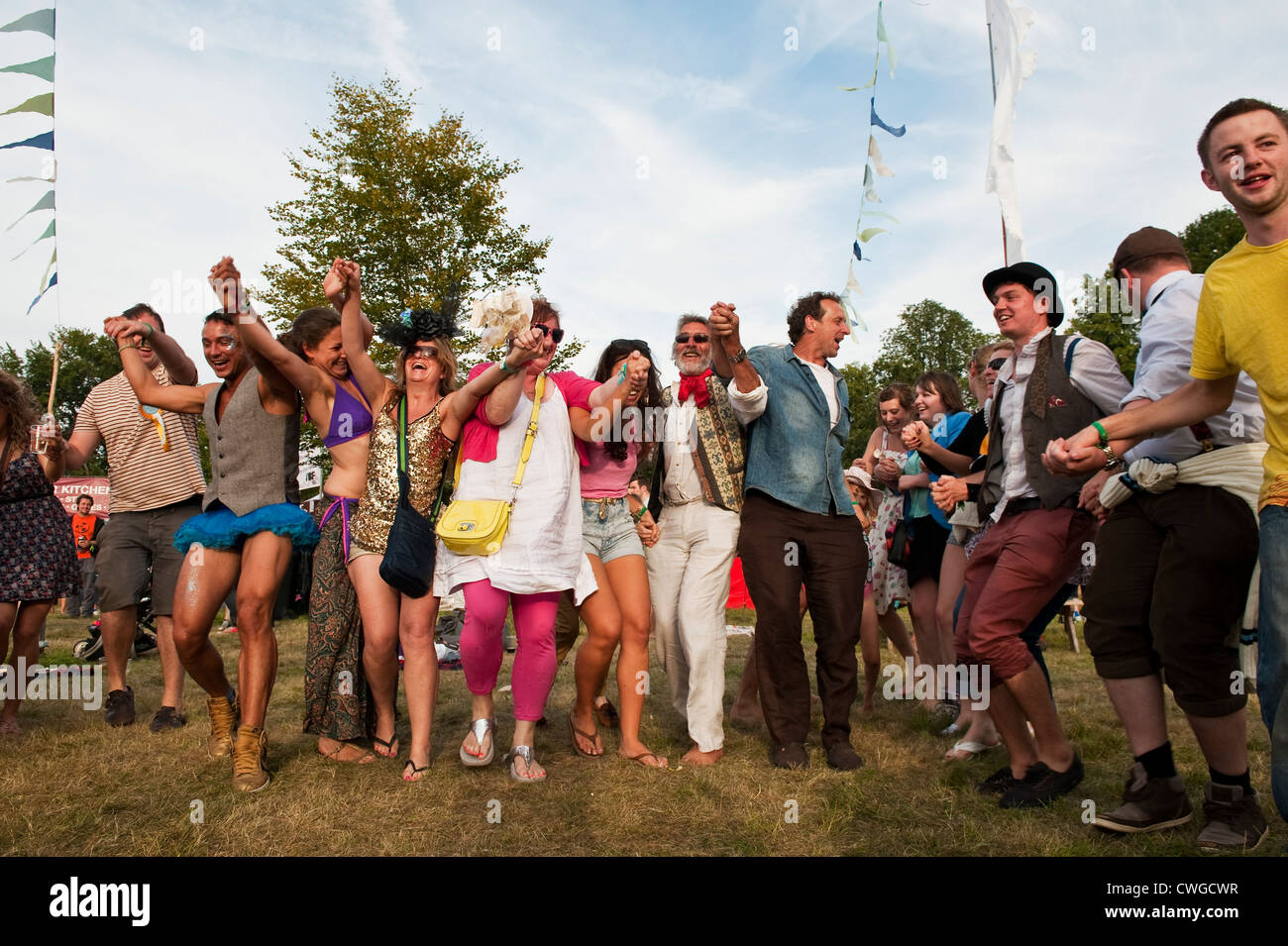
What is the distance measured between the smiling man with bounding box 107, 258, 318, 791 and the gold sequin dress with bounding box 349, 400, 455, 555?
32cm

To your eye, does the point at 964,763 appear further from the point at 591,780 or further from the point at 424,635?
the point at 424,635

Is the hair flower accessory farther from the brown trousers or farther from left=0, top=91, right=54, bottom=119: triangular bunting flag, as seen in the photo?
left=0, top=91, right=54, bottom=119: triangular bunting flag

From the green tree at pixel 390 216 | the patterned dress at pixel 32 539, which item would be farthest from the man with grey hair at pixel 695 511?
the green tree at pixel 390 216

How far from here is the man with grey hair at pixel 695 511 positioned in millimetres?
4609

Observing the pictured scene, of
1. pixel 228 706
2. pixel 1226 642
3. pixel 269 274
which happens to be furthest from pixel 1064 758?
pixel 269 274

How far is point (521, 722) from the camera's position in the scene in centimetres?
417

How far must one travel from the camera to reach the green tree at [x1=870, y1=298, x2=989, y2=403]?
157 feet

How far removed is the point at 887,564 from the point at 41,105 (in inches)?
237

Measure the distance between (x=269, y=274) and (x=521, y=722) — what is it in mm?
14457

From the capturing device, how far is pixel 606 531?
462 centimetres

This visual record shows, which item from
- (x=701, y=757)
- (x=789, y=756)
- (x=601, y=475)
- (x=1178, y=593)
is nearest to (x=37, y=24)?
(x=601, y=475)

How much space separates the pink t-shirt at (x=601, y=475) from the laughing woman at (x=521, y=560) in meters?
0.32

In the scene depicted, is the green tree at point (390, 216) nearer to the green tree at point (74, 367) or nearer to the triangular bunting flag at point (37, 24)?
the triangular bunting flag at point (37, 24)

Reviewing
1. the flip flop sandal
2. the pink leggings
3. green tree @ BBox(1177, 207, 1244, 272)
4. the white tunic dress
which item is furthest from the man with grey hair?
green tree @ BBox(1177, 207, 1244, 272)
